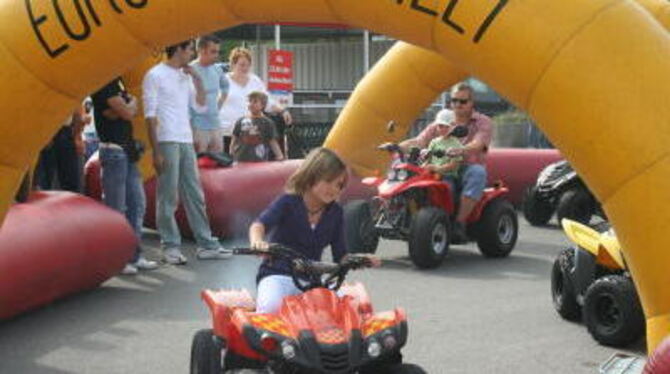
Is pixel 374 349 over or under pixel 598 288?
over

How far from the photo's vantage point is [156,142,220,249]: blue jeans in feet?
30.9

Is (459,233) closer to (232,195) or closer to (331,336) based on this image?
(232,195)

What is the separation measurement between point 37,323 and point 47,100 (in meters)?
2.10

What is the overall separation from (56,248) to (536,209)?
6.56 metres

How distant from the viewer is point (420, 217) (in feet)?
30.6

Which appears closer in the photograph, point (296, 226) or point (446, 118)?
point (296, 226)

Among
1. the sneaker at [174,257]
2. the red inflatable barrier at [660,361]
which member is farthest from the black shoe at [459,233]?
the red inflatable barrier at [660,361]

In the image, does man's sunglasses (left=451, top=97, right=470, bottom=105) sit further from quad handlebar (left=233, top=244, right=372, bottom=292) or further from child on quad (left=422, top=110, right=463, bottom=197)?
quad handlebar (left=233, top=244, right=372, bottom=292)

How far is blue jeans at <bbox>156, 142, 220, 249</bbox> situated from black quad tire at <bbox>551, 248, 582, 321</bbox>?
3568 mm

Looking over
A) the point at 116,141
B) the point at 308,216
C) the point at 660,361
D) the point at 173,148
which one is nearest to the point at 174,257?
the point at 173,148

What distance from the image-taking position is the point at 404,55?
12.0 meters

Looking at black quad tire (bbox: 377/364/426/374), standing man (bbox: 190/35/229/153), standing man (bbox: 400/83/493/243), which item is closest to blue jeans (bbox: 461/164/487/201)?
standing man (bbox: 400/83/493/243)

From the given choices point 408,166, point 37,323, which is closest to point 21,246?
point 37,323

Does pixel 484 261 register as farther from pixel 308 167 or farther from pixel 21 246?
pixel 308 167
